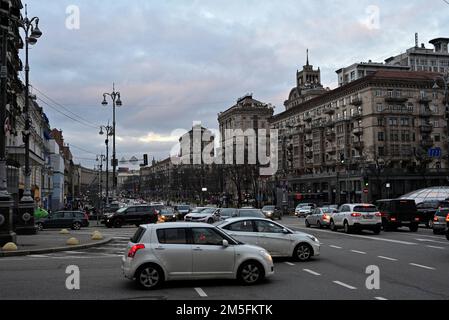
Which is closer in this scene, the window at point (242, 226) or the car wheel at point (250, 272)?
the car wheel at point (250, 272)

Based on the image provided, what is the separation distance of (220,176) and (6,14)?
81.1 m

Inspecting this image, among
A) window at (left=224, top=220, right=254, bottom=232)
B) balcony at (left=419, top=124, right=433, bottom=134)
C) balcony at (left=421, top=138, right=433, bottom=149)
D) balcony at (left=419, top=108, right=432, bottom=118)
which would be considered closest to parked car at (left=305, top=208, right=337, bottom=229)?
window at (left=224, top=220, right=254, bottom=232)

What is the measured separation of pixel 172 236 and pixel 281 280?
2.96 m

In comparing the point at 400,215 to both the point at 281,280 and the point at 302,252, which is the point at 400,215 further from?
the point at 281,280

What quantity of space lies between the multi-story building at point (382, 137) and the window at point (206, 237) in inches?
2647

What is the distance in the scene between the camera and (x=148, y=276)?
11.1 metres

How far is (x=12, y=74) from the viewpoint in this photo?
4531cm

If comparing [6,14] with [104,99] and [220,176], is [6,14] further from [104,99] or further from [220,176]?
[220,176]

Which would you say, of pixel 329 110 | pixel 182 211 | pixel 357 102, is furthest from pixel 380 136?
pixel 182 211

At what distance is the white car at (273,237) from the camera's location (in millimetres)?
15977

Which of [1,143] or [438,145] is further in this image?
[438,145]

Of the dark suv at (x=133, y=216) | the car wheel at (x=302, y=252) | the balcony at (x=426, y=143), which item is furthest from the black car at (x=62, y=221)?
the balcony at (x=426, y=143)

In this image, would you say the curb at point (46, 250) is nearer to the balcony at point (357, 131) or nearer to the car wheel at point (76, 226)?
the car wheel at point (76, 226)

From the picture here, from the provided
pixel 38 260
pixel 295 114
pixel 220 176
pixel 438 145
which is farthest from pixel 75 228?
pixel 295 114
